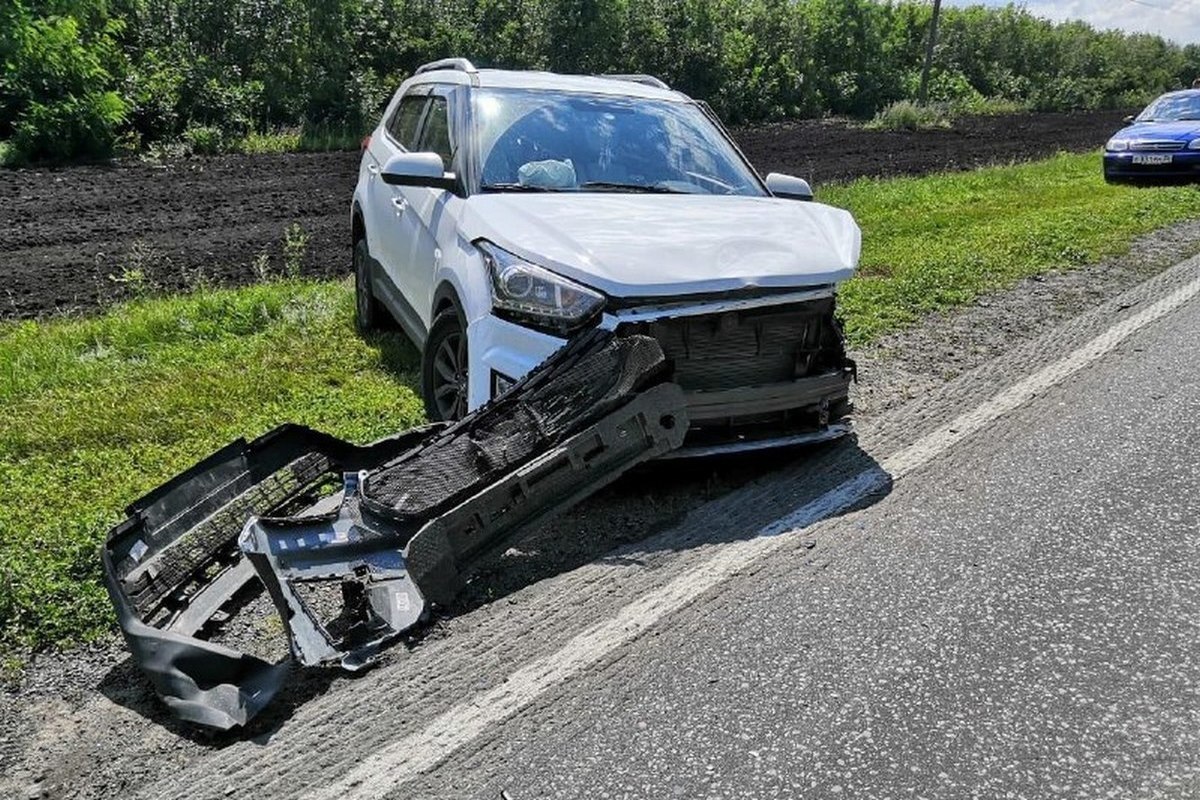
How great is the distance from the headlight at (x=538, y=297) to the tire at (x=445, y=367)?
1.37 feet

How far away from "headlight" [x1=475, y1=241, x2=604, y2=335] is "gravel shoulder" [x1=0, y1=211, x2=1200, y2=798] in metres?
0.84

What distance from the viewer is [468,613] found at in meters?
3.40

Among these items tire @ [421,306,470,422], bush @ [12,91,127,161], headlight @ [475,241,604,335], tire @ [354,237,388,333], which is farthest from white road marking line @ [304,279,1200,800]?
bush @ [12,91,127,161]

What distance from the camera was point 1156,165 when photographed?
47.3ft

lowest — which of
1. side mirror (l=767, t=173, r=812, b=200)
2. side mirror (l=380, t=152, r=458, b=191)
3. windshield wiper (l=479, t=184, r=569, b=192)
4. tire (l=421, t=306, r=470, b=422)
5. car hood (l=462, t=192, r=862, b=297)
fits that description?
tire (l=421, t=306, r=470, b=422)

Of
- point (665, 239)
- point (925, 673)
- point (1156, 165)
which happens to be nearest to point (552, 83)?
point (665, 239)

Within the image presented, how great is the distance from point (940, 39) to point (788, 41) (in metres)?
14.1

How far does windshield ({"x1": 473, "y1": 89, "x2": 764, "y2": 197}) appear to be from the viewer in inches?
202

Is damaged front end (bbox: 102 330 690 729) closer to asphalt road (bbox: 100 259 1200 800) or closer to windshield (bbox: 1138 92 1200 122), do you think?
asphalt road (bbox: 100 259 1200 800)

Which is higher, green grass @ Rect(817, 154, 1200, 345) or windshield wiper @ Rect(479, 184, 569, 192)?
windshield wiper @ Rect(479, 184, 569, 192)

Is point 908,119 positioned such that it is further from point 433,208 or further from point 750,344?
point 750,344

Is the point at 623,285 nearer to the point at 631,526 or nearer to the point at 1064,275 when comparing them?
the point at 631,526

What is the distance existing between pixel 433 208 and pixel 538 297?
1398 mm

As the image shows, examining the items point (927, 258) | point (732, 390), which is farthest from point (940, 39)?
point (732, 390)
